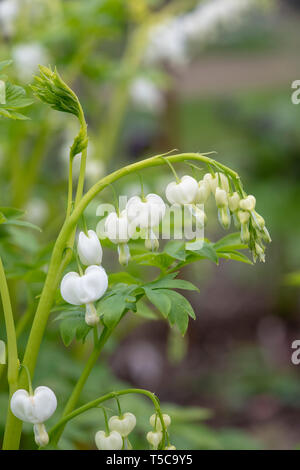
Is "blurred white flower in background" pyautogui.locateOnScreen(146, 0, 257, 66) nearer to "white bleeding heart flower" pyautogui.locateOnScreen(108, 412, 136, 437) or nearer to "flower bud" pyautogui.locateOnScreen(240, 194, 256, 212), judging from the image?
"flower bud" pyautogui.locateOnScreen(240, 194, 256, 212)

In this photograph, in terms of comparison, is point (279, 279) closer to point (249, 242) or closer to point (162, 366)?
point (162, 366)

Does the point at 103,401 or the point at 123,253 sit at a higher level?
the point at 123,253

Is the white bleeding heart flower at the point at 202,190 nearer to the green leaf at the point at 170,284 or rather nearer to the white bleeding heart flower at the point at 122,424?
the green leaf at the point at 170,284

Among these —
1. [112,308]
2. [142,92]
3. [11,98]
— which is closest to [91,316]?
[112,308]

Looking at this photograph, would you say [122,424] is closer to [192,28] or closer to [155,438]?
[155,438]

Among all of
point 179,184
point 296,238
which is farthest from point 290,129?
point 179,184

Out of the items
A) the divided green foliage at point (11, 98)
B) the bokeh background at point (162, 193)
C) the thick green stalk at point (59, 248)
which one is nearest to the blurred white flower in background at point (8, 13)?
the bokeh background at point (162, 193)

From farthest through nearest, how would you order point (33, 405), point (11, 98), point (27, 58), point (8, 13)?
point (8, 13), point (27, 58), point (11, 98), point (33, 405)

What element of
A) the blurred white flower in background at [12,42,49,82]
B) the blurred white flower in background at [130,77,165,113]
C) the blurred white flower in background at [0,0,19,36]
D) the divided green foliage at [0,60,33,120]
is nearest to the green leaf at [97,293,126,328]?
the divided green foliage at [0,60,33,120]
